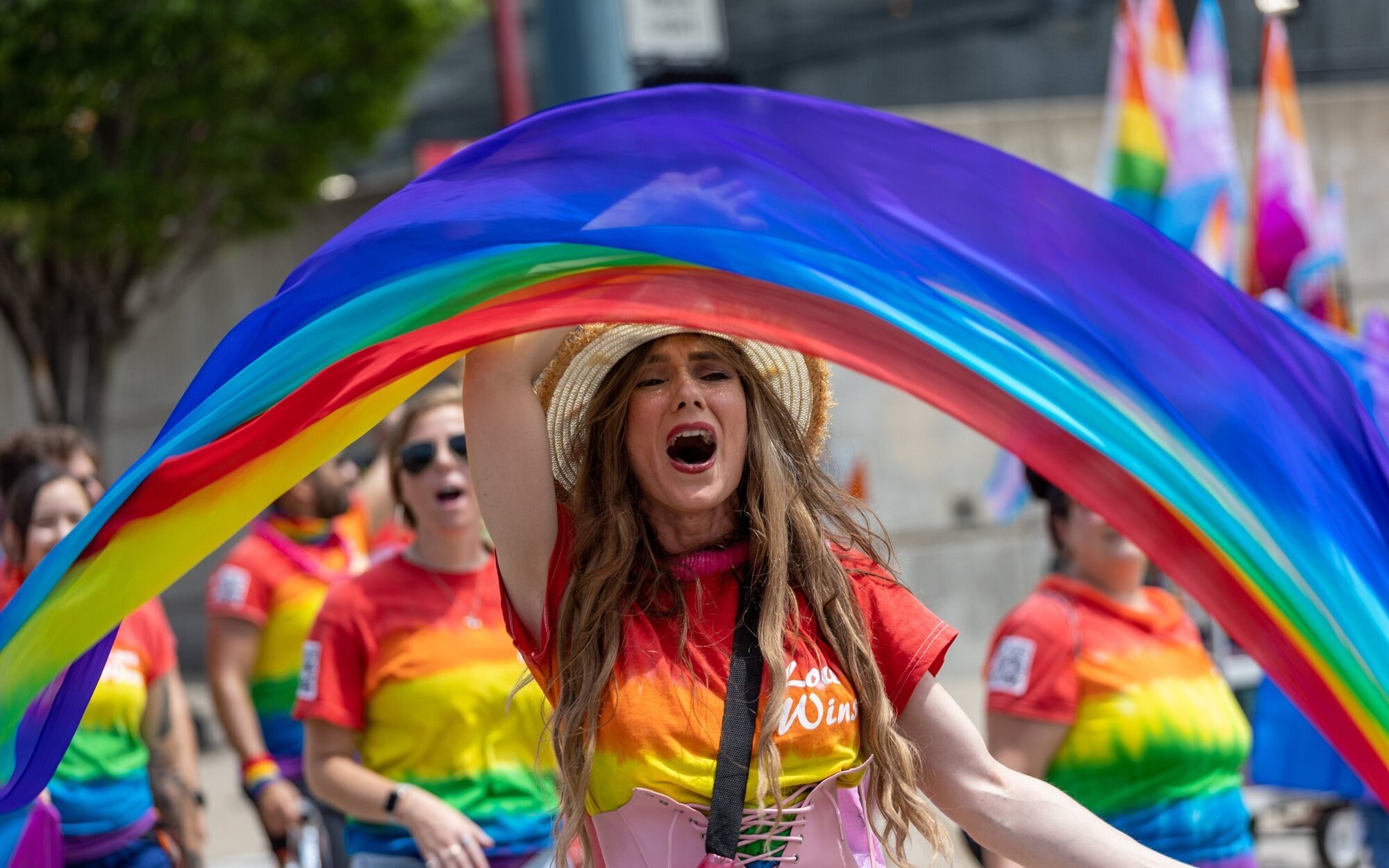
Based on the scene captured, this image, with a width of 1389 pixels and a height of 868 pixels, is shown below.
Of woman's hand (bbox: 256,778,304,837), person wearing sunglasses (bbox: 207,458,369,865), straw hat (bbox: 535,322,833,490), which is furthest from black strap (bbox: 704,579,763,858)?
person wearing sunglasses (bbox: 207,458,369,865)

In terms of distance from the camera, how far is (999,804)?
264 cm

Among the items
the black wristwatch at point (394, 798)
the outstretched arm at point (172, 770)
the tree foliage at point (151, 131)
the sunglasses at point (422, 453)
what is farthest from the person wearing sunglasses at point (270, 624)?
the tree foliage at point (151, 131)

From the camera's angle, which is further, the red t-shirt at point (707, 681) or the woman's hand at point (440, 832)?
the woman's hand at point (440, 832)

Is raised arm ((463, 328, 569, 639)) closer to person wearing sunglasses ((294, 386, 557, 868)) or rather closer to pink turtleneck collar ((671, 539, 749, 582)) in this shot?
pink turtleneck collar ((671, 539, 749, 582))

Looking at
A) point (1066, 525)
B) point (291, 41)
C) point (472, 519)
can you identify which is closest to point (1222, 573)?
point (1066, 525)

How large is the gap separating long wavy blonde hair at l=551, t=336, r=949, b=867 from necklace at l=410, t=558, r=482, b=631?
1.51 metres

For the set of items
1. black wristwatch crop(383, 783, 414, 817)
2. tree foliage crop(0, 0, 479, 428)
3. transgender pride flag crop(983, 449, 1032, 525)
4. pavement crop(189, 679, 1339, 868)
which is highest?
tree foliage crop(0, 0, 479, 428)

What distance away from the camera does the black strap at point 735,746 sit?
247 cm

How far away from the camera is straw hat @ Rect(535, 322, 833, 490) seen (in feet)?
9.13

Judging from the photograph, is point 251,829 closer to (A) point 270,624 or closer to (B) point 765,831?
(A) point 270,624

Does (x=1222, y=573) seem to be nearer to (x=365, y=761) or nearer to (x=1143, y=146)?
(x=365, y=761)

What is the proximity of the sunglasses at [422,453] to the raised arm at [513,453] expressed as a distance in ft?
6.12

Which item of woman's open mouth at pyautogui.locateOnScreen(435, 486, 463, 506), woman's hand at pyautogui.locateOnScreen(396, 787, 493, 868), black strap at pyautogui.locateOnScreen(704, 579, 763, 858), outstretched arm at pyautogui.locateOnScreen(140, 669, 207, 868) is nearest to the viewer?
black strap at pyautogui.locateOnScreen(704, 579, 763, 858)

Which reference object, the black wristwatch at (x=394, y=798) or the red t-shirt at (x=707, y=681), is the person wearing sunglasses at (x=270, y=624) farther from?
the red t-shirt at (x=707, y=681)
